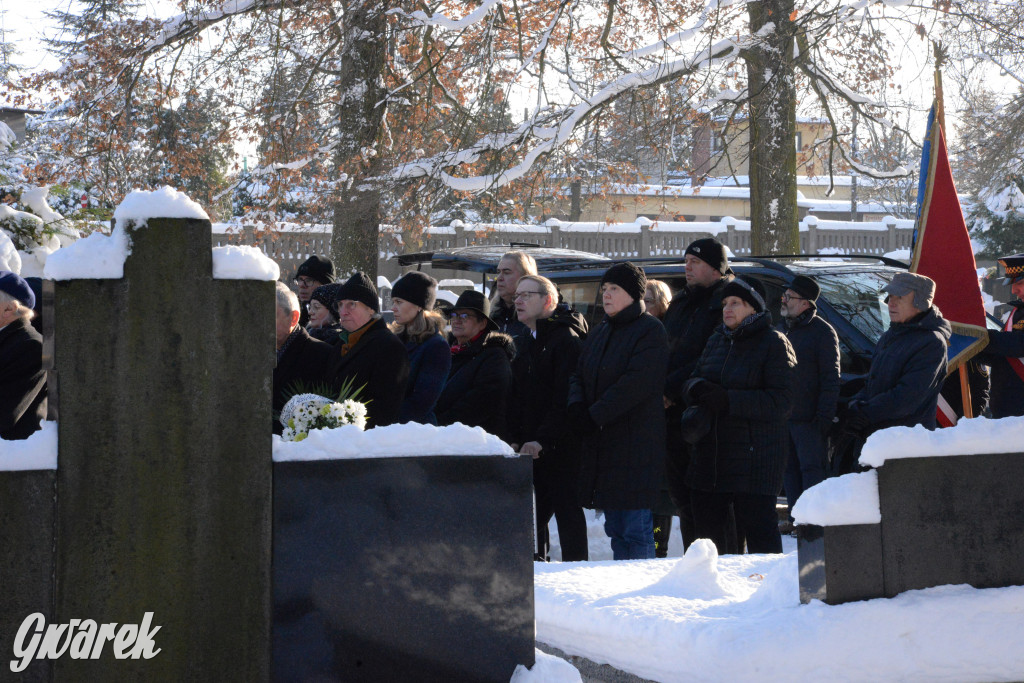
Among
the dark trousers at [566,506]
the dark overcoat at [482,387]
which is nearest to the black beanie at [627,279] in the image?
the dark overcoat at [482,387]

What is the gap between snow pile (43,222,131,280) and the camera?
3033 millimetres

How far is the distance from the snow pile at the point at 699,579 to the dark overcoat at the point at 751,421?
108 centimetres

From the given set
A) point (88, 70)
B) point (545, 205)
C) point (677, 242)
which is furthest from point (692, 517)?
point (677, 242)

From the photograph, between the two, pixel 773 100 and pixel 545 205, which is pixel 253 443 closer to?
pixel 773 100

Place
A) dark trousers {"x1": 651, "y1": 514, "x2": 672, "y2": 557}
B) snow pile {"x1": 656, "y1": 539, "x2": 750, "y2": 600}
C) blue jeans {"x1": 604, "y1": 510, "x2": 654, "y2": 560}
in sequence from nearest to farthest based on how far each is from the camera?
snow pile {"x1": 656, "y1": 539, "x2": 750, "y2": 600} < blue jeans {"x1": 604, "y1": 510, "x2": 654, "y2": 560} < dark trousers {"x1": 651, "y1": 514, "x2": 672, "y2": 557}

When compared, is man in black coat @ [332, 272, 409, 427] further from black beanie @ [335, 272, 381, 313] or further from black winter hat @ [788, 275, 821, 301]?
black winter hat @ [788, 275, 821, 301]

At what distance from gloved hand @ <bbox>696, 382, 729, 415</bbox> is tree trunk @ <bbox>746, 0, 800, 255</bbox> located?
6.16 metres

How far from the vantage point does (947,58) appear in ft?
34.7

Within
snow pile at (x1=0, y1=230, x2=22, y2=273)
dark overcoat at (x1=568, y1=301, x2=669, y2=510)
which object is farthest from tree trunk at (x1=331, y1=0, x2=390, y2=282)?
dark overcoat at (x1=568, y1=301, x2=669, y2=510)

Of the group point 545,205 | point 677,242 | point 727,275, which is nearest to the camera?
point 727,275

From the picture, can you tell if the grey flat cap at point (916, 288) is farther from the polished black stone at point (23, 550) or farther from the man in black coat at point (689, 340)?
the polished black stone at point (23, 550)

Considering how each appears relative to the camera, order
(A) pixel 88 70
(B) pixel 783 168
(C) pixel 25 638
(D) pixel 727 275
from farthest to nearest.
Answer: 1. (A) pixel 88 70
2. (B) pixel 783 168
3. (D) pixel 727 275
4. (C) pixel 25 638

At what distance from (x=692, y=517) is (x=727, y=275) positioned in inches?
57.7

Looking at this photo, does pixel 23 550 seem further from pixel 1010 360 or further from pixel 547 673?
pixel 1010 360
